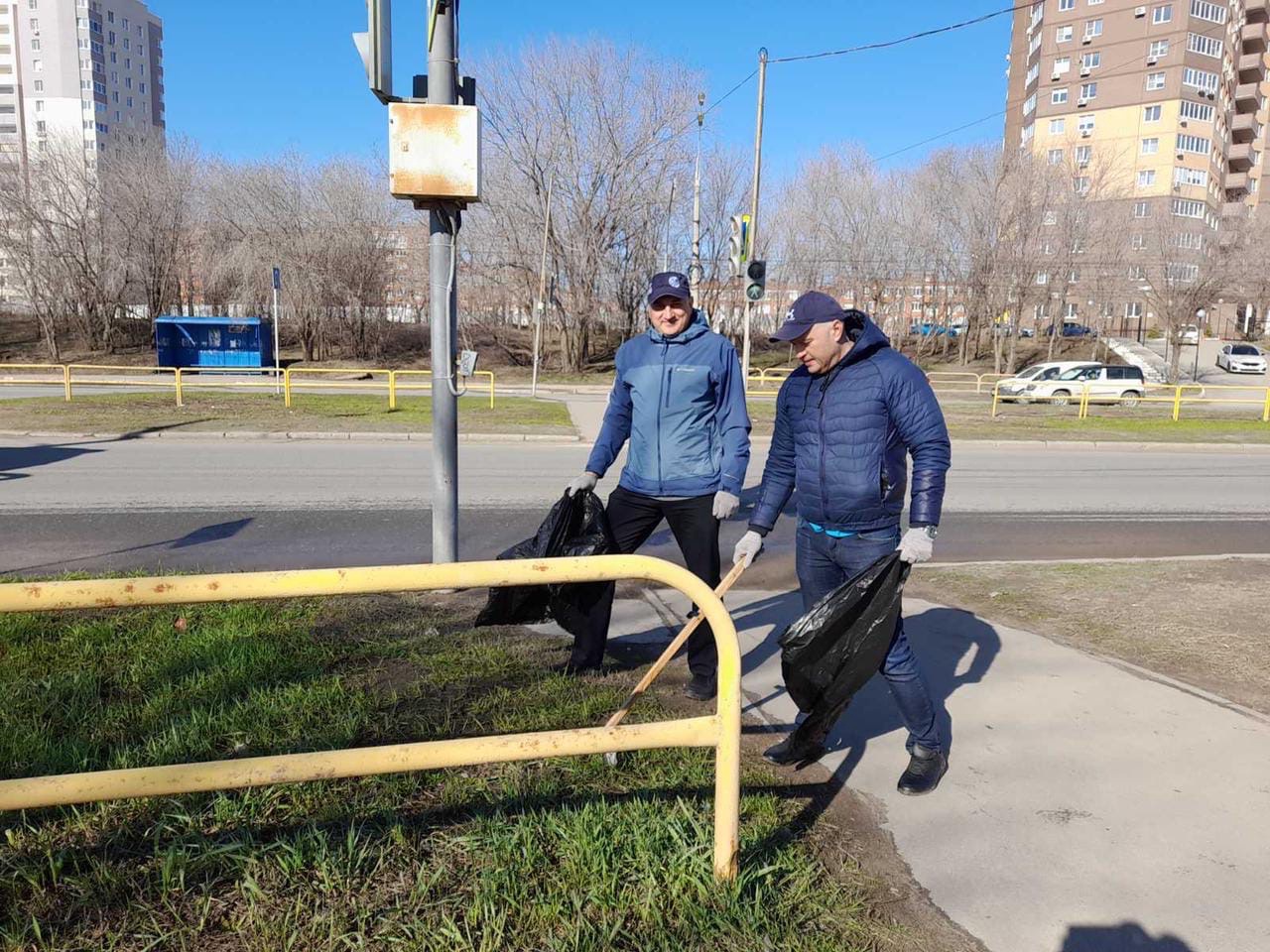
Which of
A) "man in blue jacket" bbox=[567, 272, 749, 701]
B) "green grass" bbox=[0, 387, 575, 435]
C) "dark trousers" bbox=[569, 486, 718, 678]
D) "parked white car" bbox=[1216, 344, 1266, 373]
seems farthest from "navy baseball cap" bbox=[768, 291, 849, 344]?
"parked white car" bbox=[1216, 344, 1266, 373]

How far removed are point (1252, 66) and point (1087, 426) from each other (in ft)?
256

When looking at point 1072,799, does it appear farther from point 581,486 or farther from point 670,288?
point 670,288

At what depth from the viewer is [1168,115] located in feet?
218

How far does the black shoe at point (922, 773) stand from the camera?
130 inches

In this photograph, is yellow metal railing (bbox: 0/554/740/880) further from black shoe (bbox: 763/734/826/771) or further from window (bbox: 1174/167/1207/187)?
window (bbox: 1174/167/1207/187)

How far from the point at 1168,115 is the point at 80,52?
109208 mm

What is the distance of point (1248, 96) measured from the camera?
75.9 meters

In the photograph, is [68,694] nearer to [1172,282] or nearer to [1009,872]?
[1009,872]

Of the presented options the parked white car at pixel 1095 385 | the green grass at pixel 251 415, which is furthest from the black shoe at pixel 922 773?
the parked white car at pixel 1095 385

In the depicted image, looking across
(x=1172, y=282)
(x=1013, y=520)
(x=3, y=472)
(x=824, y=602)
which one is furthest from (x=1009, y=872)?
(x=1172, y=282)

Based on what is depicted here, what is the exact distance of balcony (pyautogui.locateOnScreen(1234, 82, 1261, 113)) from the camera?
Answer: 7569 centimetres

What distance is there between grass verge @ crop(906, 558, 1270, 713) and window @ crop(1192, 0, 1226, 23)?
252 ft

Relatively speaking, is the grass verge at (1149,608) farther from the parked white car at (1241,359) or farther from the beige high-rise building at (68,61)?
the beige high-rise building at (68,61)

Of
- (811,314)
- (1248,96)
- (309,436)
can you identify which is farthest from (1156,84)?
(811,314)
